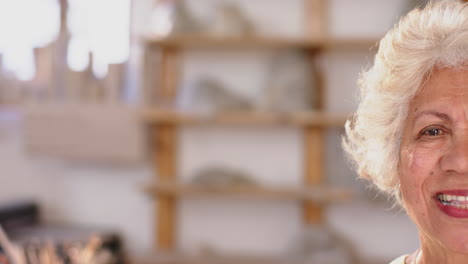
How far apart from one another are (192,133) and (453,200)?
210 cm

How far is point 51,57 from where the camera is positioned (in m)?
2.88

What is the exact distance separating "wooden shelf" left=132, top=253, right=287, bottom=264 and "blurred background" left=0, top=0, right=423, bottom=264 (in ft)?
0.03

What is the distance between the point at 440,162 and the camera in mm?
804

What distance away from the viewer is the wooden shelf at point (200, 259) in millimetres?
2611

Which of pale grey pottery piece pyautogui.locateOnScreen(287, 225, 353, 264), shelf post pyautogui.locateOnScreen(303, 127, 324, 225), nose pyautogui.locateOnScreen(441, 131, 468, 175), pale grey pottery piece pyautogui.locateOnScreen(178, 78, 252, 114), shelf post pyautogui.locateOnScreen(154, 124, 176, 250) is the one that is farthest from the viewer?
shelf post pyautogui.locateOnScreen(154, 124, 176, 250)

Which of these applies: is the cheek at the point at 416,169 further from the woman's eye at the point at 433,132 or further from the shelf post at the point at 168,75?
the shelf post at the point at 168,75

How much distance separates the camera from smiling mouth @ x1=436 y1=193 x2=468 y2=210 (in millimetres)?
791

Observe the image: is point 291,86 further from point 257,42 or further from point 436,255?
point 436,255

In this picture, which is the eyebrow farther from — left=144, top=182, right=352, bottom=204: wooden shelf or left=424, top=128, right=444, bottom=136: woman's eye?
left=144, top=182, right=352, bottom=204: wooden shelf

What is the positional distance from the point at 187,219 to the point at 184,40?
94 centimetres

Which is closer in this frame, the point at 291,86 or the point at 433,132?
the point at 433,132

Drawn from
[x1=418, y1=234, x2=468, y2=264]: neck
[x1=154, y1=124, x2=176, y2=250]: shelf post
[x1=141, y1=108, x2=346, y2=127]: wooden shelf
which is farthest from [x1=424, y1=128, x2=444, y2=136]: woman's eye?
[x1=154, y1=124, x2=176, y2=250]: shelf post

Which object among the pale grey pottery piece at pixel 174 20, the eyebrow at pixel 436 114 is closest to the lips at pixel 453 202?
the eyebrow at pixel 436 114

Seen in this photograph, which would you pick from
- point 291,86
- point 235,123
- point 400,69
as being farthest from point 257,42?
point 400,69
